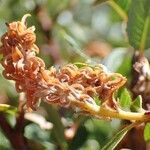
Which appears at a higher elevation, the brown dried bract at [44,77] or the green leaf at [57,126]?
the brown dried bract at [44,77]

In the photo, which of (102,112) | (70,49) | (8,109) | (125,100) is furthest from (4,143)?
(70,49)

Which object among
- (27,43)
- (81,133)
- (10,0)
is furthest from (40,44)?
(27,43)

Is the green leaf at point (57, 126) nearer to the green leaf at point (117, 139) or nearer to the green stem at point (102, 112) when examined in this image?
the green leaf at point (117, 139)

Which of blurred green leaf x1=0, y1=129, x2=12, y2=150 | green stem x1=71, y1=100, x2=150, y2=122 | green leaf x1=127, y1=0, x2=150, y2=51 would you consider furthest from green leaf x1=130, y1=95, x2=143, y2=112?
blurred green leaf x1=0, y1=129, x2=12, y2=150

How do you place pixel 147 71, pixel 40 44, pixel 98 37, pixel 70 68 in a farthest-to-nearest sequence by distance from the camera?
1. pixel 98 37
2. pixel 40 44
3. pixel 147 71
4. pixel 70 68

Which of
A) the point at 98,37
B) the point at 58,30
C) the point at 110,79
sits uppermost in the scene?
the point at 110,79

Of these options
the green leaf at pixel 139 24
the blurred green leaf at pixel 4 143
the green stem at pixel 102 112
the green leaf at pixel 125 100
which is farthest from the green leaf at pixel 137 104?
the blurred green leaf at pixel 4 143

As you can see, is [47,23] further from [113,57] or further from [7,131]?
[7,131]
